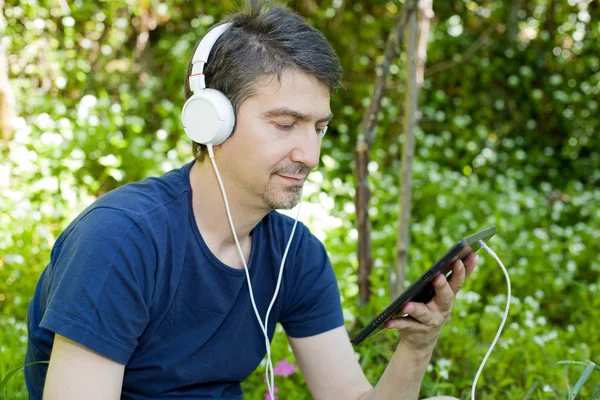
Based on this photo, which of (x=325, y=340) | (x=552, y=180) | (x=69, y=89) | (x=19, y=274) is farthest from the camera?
(x=552, y=180)

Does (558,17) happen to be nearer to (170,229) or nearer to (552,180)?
(552,180)

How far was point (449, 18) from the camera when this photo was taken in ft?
18.6

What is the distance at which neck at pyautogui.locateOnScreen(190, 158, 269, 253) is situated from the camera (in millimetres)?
1665

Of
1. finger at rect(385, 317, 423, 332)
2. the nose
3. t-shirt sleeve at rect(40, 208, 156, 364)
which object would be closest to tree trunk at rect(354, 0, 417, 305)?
the nose

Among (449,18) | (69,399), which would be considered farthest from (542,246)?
(69,399)

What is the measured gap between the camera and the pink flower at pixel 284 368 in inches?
92.2

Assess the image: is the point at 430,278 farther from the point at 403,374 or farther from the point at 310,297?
the point at 310,297

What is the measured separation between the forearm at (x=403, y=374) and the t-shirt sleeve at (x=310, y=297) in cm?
23

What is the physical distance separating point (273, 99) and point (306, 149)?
0.13 m

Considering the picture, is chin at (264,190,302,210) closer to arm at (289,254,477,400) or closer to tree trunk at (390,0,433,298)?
arm at (289,254,477,400)

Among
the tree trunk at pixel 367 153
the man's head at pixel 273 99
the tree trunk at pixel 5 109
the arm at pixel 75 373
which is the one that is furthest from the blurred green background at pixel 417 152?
the man's head at pixel 273 99

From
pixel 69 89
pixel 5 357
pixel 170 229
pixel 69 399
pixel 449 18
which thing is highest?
pixel 449 18

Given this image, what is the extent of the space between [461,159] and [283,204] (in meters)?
3.74

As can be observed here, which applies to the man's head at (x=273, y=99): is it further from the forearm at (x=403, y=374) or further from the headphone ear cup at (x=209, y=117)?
the forearm at (x=403, y=374)
